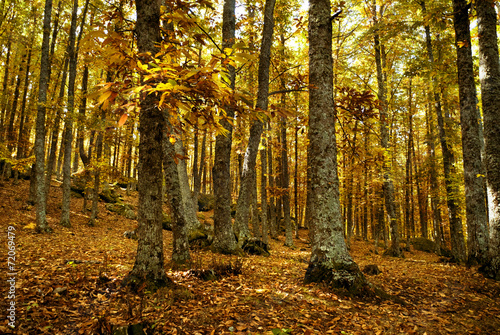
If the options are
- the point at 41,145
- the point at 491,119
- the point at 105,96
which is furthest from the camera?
the point at 41,145

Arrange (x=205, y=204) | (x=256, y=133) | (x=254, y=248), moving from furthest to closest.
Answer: (x=205, y=204) → (x=256, y=133) → (x=254, y=248)

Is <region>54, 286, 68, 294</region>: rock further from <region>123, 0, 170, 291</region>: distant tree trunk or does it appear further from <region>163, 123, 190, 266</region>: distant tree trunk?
<region>163, 123, 190, 266</region>: distant tree trunk

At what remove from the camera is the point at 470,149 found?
679 centimetres

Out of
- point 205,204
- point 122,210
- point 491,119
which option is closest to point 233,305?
point 491,119

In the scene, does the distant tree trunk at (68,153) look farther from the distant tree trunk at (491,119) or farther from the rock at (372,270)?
the distant tree trunk at (491,119)

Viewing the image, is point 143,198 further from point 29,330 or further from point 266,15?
point 266,15

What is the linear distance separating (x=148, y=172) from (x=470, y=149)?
26.8ft

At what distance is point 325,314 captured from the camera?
11.5 feet

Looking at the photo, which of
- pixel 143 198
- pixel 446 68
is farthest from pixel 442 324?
pixel 446 68

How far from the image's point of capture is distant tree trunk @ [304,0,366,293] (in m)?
4.42

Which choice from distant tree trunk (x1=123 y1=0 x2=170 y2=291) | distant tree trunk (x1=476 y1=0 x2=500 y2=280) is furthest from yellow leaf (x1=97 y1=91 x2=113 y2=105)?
distant tree trunk (x1=476 y1=0 x2=500 y2=280)

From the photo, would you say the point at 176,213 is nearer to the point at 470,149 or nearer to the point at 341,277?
the point at 341,277

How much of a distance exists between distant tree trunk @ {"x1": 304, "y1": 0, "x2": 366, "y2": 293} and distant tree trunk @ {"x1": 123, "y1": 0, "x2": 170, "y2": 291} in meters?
2.76

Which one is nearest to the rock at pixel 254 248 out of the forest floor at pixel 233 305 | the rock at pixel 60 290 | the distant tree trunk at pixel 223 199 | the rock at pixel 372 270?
the distant tree trunk at pixel 223 199
